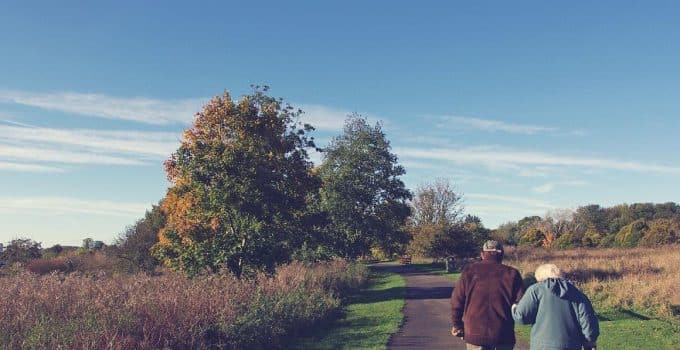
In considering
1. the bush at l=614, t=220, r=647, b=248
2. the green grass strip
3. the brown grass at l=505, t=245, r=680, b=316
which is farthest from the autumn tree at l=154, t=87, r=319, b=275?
the bush at l=614, t=220, r=647, b=248

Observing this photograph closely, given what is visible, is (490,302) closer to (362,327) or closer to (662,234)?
(362,327)

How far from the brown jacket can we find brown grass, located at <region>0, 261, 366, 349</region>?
541 cm

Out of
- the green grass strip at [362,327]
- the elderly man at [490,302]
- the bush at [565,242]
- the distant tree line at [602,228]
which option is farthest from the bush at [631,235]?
the elderly man at [490,302]

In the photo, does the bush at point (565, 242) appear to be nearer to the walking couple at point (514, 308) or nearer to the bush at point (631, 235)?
the bush at point (631, 235)

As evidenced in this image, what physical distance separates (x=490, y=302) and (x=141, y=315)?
22.4 ft

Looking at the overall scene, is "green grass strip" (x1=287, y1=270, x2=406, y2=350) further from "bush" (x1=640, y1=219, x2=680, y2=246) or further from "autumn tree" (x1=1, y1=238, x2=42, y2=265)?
"bush" (x1=640, y1=219, x2=680, y2=246)

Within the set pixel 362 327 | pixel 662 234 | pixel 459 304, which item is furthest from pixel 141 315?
pixel 662 234

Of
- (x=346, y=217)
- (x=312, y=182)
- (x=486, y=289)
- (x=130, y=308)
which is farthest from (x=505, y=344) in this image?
(x=346, y=217)

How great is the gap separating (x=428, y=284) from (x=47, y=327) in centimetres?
2313

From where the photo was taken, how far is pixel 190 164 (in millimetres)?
20891

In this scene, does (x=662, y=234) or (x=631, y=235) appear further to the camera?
(x=631, y=235)

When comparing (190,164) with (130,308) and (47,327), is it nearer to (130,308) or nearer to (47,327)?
(130,308)

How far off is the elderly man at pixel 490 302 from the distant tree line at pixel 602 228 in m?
54.9

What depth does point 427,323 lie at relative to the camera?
15750mm
